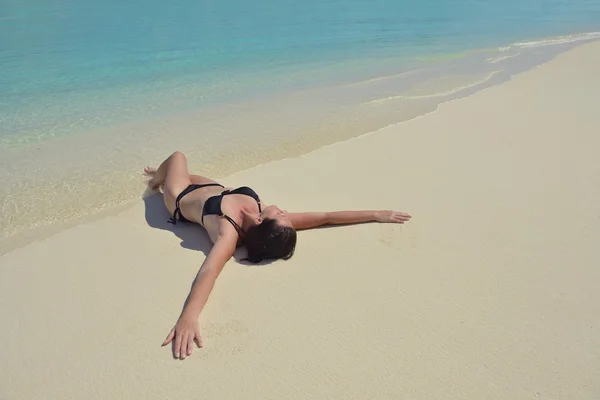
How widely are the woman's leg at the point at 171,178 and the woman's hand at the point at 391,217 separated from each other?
1.69 metres

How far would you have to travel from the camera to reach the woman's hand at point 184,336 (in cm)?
270

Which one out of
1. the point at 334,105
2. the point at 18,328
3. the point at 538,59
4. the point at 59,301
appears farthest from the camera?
the point at 538,59

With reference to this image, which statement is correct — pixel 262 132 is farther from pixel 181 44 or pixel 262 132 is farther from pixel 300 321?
pixel 181 44

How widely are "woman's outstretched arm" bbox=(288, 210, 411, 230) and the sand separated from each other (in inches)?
2.8

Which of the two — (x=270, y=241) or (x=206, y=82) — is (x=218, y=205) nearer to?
(x=270, y=241)

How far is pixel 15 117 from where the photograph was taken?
290 inches

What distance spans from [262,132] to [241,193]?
112 inches

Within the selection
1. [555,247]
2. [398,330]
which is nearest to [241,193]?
[398,330]

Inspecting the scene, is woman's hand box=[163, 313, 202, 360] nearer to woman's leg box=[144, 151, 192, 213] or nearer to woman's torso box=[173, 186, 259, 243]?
woman's torso box=[173, 186, 259, 243]

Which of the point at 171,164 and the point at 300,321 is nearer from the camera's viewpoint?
the point at 300,321

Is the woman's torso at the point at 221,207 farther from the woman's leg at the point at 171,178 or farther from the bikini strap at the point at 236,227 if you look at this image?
the woman's leg at the point at 171,178

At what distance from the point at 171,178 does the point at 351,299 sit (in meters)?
2.16

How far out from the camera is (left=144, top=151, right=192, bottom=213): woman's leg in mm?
4328

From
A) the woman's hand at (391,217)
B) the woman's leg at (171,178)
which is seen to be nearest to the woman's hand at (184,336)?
the woman's leg at (171,178)
